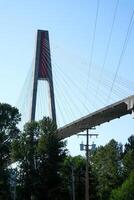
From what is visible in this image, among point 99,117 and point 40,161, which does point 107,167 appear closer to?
point 40,161

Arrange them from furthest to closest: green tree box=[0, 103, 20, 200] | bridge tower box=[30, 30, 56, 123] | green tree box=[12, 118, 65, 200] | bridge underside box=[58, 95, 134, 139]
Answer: green tree box=[0, 103, 20, 200]
green tree box=[12, 118, 65, 200]
bridge tower box=[30, 30, 56, 123]
bridge underside box=[58, 95, 134, 139]

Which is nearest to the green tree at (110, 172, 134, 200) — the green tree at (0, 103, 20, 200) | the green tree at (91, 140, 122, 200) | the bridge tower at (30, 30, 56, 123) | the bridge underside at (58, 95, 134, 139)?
the bridge underside at (58, 95, 134, 139)

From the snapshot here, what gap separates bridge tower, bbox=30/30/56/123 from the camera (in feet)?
202

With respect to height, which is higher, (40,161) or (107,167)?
(107,167)

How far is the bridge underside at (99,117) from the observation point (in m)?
51.8

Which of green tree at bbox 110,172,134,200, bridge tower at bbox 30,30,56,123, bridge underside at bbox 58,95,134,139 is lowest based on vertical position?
green tree at bbox 110,172,134,200

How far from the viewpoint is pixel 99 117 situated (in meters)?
59.7

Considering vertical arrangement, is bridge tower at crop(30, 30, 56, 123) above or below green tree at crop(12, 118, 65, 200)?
above

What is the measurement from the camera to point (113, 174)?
93938 mm

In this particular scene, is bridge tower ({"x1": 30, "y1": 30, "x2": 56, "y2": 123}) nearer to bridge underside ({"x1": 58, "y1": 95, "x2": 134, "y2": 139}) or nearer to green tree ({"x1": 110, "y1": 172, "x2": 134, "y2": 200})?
bridge underside ({"x1": 58, "y1": 95, "x2": 134, "y2": 139})

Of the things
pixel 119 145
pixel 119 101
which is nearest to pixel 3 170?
pixel 119 101

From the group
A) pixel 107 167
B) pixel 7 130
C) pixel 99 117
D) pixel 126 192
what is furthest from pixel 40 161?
pixel 107 167

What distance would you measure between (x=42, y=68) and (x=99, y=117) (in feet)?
30.2

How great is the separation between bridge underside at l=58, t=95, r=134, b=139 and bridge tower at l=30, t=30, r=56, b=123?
3266 millimetres
